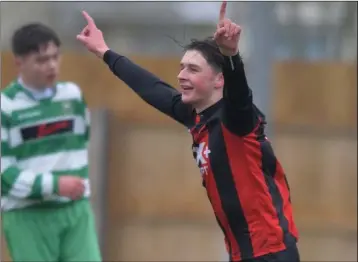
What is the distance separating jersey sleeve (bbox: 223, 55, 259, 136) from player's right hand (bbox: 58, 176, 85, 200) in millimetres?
1446

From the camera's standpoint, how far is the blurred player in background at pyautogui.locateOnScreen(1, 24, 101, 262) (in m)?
5.48

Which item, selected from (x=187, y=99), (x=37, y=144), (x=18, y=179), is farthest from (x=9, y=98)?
(x=187, y=99)

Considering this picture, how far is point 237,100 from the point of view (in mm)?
3990

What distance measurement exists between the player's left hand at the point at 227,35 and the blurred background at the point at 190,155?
2.75 meters

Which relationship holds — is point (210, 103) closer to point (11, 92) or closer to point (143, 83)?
point (143, 83)

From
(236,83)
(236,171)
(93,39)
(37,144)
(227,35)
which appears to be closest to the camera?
(227,35)

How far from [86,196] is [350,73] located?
210 centimetres

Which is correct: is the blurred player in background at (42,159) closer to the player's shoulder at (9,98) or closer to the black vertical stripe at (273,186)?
the player's shoulder at (9,98)

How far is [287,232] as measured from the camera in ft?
14.2

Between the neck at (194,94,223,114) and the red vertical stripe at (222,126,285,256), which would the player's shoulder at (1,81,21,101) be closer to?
the neck at (194,94,223,114)

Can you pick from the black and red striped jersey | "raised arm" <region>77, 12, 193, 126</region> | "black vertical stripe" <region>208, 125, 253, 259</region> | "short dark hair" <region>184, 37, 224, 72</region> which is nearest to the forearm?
the black and red striped jersey

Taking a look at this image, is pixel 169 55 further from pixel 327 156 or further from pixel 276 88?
pixel 327 156

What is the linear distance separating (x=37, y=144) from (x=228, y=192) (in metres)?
1.55

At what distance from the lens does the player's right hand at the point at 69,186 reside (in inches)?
211
